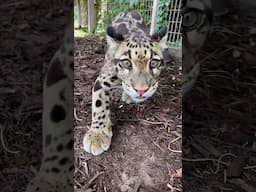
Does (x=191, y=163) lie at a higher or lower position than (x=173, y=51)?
lower

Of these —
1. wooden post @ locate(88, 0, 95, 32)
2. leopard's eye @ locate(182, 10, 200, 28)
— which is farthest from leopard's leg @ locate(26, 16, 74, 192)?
wooden post @ locate(88, 0, 95, 32)

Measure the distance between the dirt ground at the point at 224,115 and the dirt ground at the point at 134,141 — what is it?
0.69ft

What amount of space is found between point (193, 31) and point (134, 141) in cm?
42

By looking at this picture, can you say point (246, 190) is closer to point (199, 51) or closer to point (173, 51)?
point (199, 51)

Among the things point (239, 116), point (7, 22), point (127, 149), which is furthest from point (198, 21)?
point (127, 149)

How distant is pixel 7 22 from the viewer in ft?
1.83

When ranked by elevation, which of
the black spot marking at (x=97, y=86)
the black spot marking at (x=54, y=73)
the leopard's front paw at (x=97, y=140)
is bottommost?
the leopard's front paw at (x=97, y=140)

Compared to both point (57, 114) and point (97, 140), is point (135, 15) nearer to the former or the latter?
point (97, 140)

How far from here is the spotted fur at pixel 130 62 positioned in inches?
36.2

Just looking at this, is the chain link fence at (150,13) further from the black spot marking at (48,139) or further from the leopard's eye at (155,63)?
the black spot marking at (48,139)

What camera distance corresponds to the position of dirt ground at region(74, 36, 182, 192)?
2.80 ft

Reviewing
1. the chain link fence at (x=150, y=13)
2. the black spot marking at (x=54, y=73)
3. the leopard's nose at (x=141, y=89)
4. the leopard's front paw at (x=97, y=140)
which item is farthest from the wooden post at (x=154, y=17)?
the black spot marking at (x=54, y=73)

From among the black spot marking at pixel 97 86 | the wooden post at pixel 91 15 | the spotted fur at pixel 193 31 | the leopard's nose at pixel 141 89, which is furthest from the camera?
the black spot marking at pixel 97 86

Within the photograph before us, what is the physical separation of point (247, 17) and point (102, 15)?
38 centimetres
